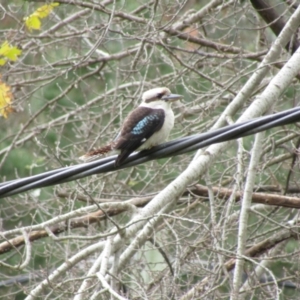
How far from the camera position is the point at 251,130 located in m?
3.62

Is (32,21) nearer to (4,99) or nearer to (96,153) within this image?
(4,99)

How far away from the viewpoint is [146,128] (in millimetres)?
4605

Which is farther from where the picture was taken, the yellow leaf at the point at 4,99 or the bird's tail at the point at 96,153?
the yellow leaf at the point at 4,99

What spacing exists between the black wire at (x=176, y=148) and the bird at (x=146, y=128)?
0.47 m

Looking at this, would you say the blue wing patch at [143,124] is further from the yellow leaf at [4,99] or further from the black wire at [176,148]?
the yellow leaf at [4,99]

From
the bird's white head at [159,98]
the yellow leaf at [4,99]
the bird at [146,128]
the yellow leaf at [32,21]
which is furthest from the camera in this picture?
the yellow leaf at [4,99]

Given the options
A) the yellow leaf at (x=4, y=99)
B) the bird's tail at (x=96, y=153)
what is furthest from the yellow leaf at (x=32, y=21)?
the bird's tail at (x=96, y=153)

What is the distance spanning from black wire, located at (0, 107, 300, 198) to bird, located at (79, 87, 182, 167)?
0.47 m

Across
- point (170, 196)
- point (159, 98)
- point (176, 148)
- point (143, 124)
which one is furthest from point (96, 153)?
point (176, 148)

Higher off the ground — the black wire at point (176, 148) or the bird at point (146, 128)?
the black wire at point (176, 148)

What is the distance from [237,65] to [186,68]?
173 centimetres

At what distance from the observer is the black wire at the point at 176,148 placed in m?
3.56

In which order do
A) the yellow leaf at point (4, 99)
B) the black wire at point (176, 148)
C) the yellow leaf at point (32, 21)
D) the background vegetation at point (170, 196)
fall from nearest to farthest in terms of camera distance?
the black wire at point (176, 148) → the background vegetation at point (170, 196) → the yellow leaf at point (32, 21) → the yellow leaf at point (4, 99)

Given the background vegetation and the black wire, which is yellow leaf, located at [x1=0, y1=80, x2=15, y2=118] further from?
the black wire
